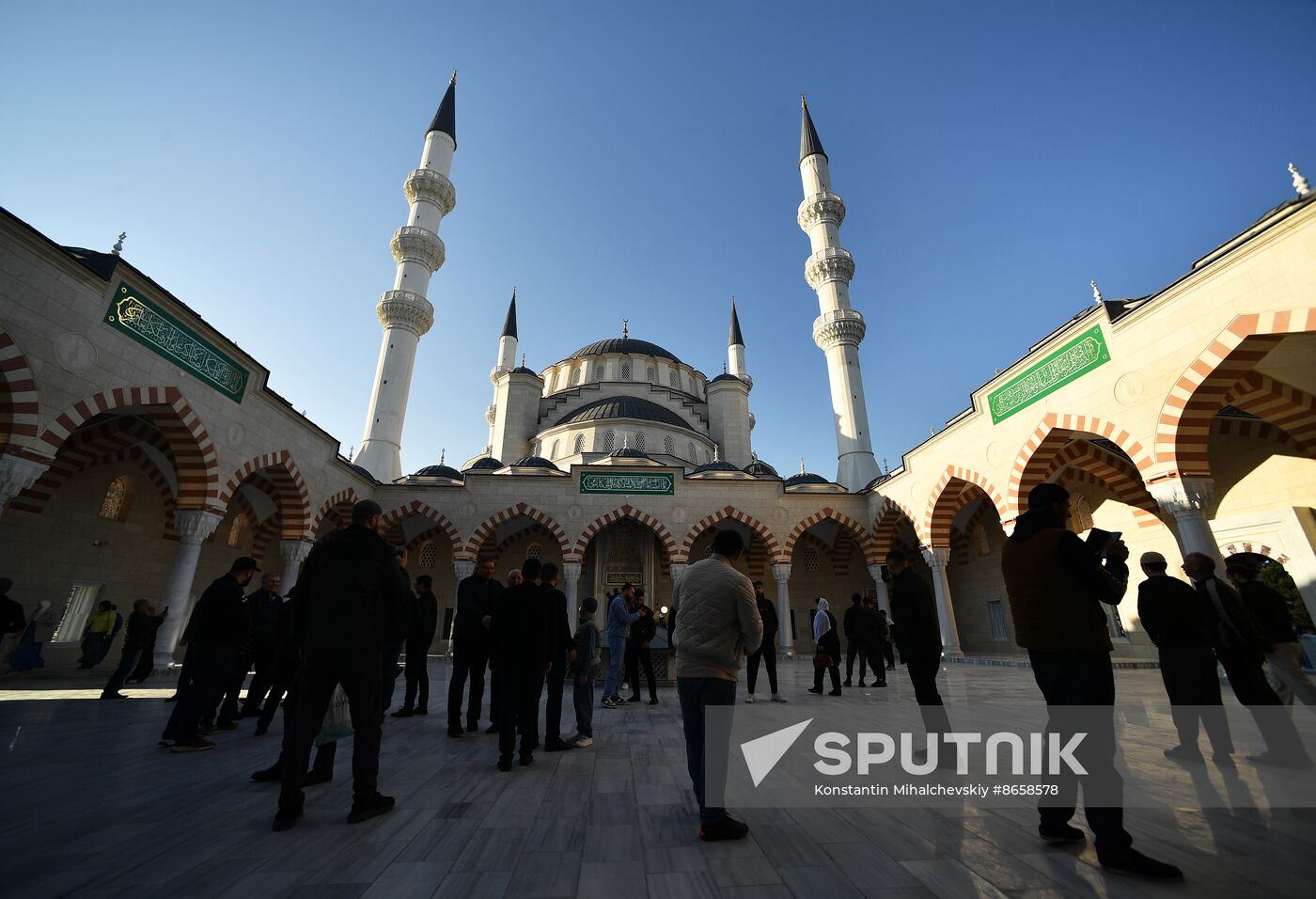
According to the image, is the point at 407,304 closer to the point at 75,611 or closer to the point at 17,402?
the point at 75,611

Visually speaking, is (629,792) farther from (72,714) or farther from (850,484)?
(850,484)

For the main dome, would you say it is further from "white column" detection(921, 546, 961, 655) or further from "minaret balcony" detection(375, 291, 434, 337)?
"white column" detection(921, 546, 961, 655)

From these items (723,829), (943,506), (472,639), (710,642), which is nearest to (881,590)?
(943,506)

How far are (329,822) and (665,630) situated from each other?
18.0ft

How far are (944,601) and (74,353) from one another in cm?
1635

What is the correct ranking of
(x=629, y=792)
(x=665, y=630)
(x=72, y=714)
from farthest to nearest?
1. (x=665, y=630)
2. (x=72, y=714)
3. (x=629, y=792)

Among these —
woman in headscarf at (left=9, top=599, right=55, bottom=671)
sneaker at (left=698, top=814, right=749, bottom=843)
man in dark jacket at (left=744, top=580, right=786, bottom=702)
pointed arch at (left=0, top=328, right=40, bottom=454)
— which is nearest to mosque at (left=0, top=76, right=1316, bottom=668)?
pointed arch at (left=0, top=328, right=40, bottom=454)

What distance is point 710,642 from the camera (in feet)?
7.96

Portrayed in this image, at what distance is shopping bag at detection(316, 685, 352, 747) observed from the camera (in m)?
2.60

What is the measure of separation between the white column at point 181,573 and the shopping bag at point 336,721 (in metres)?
8.88

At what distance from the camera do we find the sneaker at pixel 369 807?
238cm

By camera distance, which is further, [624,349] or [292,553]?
[624,349]

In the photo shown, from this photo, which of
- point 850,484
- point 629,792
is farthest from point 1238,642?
point 850,484

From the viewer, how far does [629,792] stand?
111 inches
